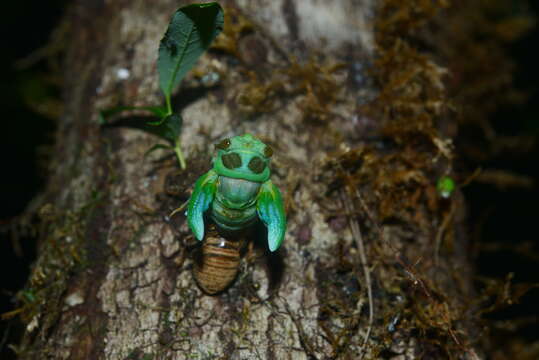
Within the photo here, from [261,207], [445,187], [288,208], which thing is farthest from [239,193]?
[445,187]

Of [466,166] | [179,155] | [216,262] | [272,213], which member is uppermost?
[179,155]

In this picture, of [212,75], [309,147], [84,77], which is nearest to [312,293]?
[309,147]

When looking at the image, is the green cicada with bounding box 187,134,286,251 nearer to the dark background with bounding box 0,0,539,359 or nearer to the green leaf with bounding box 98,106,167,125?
the green leaf with bounding box 98,106,167,125

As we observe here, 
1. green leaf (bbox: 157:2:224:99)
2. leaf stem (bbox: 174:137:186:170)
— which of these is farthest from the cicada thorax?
green leaf (bbox: 157:2:224:99)

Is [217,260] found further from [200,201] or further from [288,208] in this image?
[288,208]

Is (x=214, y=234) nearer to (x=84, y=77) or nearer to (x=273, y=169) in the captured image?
(x=273, y=169)

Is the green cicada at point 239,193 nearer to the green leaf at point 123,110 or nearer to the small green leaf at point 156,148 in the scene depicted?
the small green leaf at point 156,148
